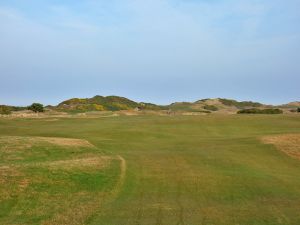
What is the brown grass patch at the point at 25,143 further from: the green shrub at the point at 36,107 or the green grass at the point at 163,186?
the green shrub at the point at 36,107

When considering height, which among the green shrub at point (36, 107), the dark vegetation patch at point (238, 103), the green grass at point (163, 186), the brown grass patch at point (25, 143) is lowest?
the green grass at point (163, 186)

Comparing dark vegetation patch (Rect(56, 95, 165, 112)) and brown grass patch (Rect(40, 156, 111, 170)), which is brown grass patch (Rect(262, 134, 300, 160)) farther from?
dark vegetation patch (Rect(56, 95, 165, 112))

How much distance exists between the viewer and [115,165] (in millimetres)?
26703

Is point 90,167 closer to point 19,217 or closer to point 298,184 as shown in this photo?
point 19,217

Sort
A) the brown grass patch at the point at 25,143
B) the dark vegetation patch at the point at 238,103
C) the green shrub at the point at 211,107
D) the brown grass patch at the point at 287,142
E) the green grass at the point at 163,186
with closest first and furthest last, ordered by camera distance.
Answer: the green grass at the point at 163,186, the brown grass patch at the point at 25,143, the brown grass patch at the point at 287,142, the green shrub at the point at 211,107, the dark vegetation patch at the point at 238,103

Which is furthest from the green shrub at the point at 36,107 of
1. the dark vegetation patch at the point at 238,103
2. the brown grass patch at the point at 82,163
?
the brown grass patch at the point at 82,163

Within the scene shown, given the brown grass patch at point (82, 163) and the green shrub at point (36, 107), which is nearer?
the brown grass patch at point (82, 163)

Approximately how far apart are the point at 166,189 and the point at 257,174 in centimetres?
672

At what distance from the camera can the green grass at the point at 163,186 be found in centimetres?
1658

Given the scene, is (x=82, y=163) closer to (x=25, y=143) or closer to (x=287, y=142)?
(x=25, y=143)

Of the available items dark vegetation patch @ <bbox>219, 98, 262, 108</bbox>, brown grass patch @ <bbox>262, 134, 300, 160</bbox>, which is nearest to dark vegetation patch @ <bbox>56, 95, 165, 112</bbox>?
dark vegetation patch @ <bbox>219, 98, 262, 108</bbox>

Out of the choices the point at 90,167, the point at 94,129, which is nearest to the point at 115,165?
the point at 90,167

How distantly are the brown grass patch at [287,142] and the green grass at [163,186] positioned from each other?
773mm

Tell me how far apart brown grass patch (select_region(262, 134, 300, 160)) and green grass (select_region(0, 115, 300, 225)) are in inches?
30.4
